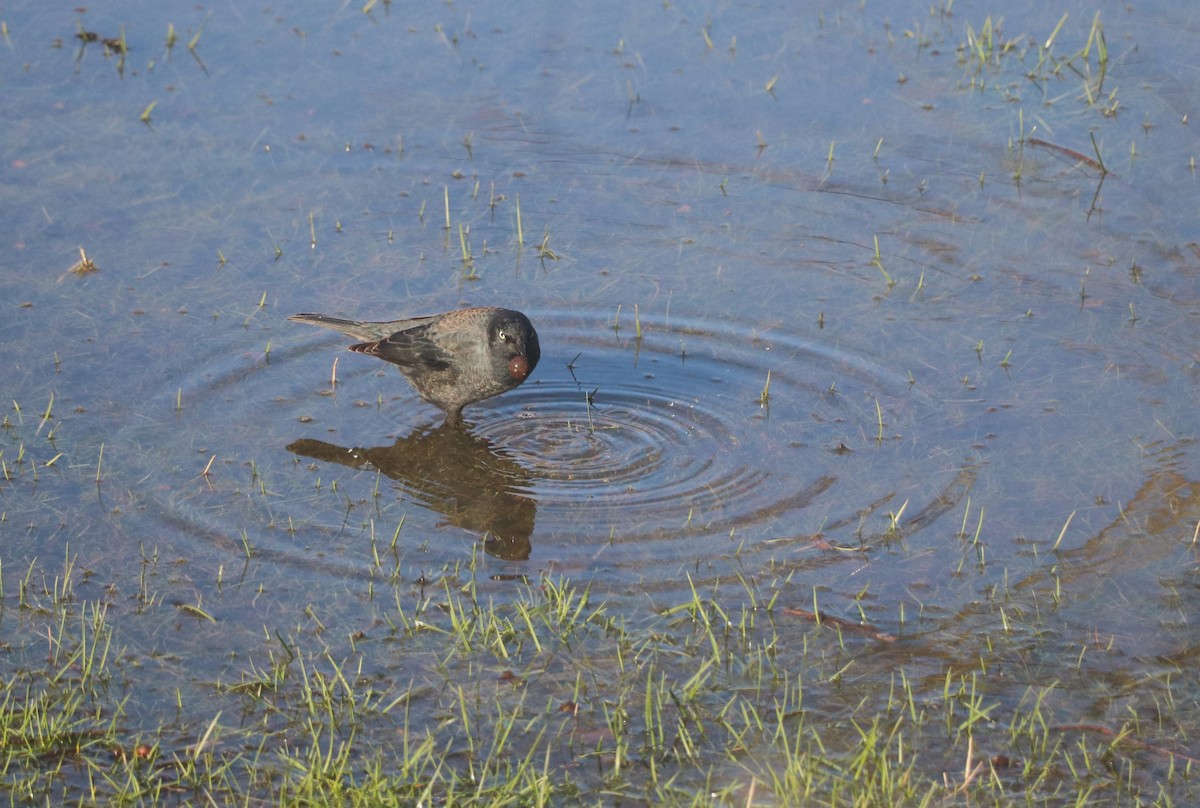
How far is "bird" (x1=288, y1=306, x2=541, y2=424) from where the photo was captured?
720 cm

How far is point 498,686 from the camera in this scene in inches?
203

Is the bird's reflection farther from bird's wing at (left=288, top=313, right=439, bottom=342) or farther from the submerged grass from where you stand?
the submerged grass

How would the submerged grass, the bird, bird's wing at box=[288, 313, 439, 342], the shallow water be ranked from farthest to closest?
bird's wing at box=[288, 313, 439, 342]
the bird
the shallow water
the submerged grass

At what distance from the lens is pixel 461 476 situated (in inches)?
276

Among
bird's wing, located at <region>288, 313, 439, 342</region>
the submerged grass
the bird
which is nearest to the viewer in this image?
the submerged grass

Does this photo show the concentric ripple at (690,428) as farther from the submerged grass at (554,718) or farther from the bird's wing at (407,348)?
the submerged grass at (554,718)

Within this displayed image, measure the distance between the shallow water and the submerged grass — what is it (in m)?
0.13

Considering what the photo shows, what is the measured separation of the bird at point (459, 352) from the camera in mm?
7203

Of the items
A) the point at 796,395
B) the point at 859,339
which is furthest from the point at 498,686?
the point at 859,339

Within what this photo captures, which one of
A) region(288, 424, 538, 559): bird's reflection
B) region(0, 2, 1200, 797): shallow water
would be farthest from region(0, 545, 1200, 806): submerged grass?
region(288, 424, 538, 559): bird's reflection

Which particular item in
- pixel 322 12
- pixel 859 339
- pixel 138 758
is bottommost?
pixel 138 758

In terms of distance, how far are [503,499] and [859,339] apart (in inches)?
95.8

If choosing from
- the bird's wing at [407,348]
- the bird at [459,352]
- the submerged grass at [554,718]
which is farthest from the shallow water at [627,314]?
the bird's wing at [407,348]

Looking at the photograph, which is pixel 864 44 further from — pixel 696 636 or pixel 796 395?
pixel 696 636
